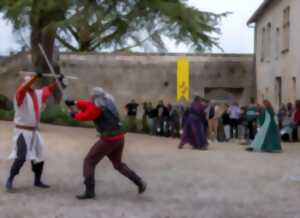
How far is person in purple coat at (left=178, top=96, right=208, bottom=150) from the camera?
1861 cm

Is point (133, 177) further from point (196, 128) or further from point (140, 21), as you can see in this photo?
point (140, 21)

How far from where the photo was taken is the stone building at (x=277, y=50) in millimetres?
26562

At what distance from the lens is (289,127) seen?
24.1m

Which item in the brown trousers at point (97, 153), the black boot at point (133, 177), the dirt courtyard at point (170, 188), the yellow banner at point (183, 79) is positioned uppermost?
the yellow banner at point (183, 79)

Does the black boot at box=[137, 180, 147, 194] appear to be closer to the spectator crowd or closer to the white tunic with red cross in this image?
the white tunic with red cross

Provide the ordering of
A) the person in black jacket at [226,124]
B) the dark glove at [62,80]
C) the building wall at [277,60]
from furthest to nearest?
the building wall at [277,60] < the person in black jacket at [226,124] < the dark glove at [62,80]

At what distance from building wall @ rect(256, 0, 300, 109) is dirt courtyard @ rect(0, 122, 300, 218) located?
9939 mm

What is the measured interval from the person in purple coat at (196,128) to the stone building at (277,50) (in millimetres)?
7683

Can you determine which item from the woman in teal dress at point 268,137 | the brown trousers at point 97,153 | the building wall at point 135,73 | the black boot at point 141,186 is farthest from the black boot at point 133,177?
the building wall at point 135,73

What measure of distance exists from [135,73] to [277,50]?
7583 millimetres

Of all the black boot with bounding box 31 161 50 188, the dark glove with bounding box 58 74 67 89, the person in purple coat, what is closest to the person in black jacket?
the person in purple coat

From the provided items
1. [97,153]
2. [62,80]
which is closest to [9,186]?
[97,153]

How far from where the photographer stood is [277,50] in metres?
30.8

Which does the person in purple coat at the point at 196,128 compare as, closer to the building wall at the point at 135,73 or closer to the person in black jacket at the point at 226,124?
the person in black jacket at the point at 226,124
